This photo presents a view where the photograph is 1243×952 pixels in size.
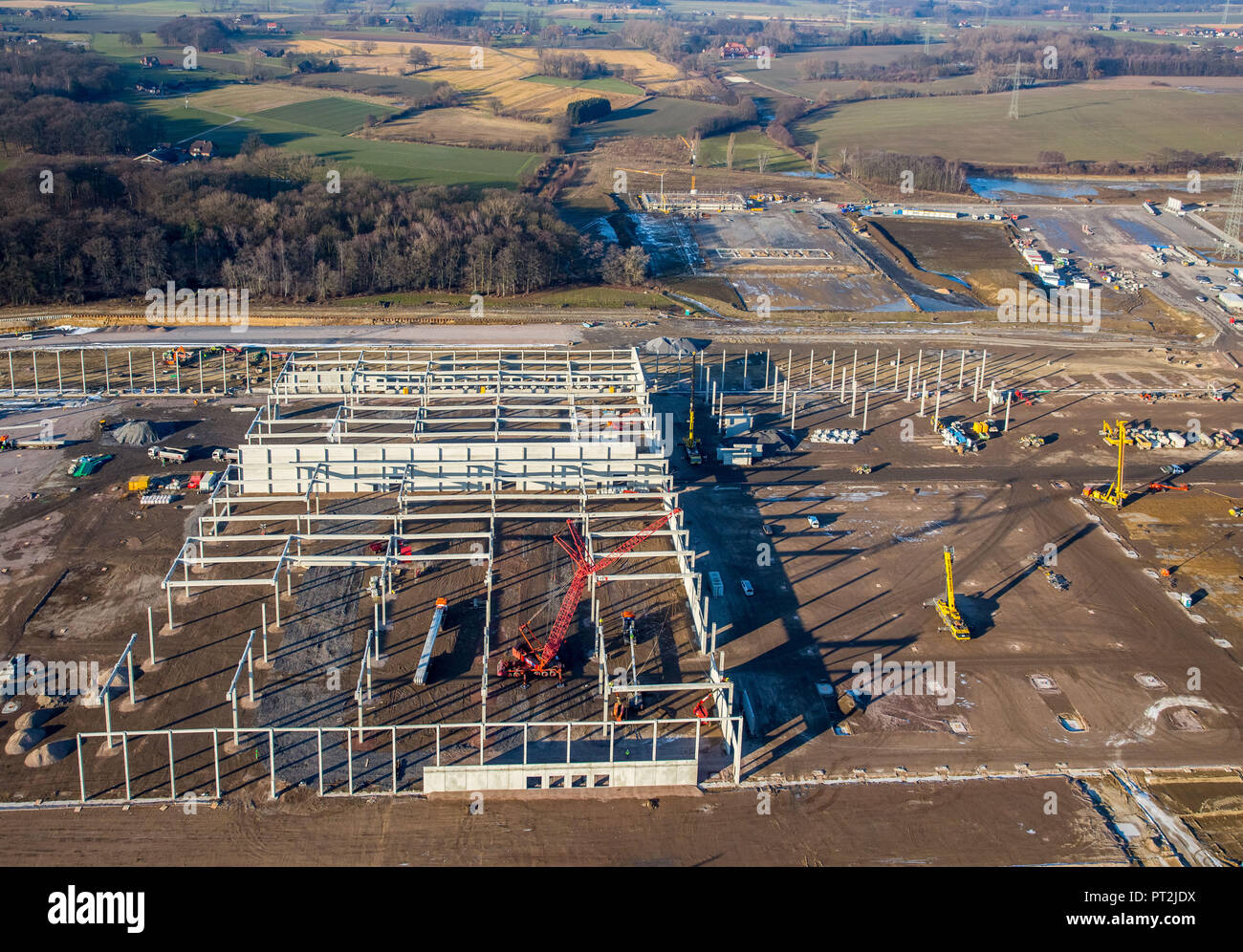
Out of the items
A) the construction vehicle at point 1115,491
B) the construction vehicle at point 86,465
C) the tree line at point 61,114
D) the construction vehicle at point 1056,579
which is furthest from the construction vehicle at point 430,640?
the tree line at point 61,114

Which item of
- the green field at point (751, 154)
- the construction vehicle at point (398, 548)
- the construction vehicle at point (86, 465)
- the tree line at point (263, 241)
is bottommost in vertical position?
the construction vehicle at point (398, 548)

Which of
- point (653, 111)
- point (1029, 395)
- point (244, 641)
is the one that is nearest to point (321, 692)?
point (244, 641)

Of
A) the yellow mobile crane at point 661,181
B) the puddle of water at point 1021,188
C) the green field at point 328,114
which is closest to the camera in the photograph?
the yellow mobile crane at point 661,181

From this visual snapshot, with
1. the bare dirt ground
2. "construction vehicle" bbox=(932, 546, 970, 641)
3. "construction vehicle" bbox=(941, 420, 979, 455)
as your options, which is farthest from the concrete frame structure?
"construction vehicle" bbox=(941, 420, 979, 455)

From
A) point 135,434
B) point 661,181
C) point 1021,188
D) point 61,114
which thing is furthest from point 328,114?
point 135,434

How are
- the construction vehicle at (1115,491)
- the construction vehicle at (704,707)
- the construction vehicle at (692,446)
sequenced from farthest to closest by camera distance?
1. the construction vehicle at (692,446)
2. the construction vehicle at (1115,491)
3. the construction vehicle at (704,707)

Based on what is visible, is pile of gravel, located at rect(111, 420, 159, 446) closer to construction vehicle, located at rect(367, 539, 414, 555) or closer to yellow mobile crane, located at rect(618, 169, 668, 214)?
construction vehicle, located at rect(367, 539, 414, 555)

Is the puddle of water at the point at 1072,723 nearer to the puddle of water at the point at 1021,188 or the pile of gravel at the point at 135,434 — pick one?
the pile of gravel at the point at 135,434
